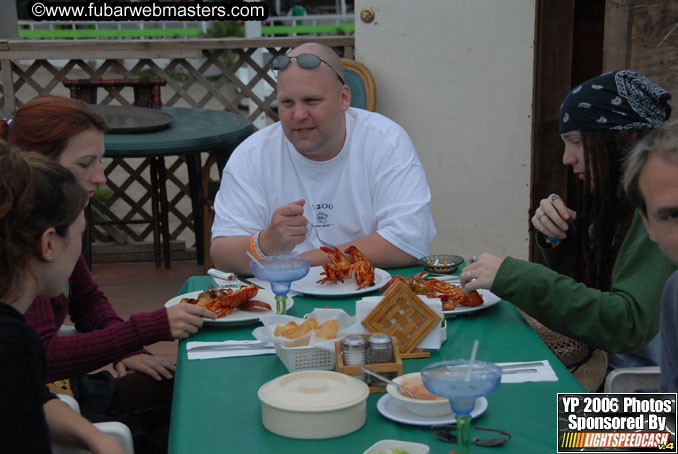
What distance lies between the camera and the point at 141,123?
4867mm

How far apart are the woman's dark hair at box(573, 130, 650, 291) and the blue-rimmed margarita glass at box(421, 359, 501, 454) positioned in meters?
0.99

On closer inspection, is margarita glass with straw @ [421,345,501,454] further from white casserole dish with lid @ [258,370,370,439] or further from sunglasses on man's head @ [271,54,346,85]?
sunglasses on man's head @ [271,54,346,85]

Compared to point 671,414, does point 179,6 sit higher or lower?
higher

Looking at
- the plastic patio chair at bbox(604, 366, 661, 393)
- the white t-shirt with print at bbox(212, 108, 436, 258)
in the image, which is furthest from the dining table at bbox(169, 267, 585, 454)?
the white t-shirt with print at bbox(212, 108, 436, 258)

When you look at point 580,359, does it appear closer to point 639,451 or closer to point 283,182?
point 639,451

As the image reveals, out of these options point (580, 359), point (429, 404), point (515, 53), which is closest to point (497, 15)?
point (515, 53)

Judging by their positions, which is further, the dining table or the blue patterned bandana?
the blue patterned bandana

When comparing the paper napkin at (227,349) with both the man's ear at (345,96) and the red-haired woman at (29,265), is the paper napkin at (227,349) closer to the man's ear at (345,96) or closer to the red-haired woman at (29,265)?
the red-haired woman at (29,265)

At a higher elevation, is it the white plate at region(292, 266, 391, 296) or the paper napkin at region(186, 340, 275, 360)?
the white plate at region(292, 266, 391, 296)

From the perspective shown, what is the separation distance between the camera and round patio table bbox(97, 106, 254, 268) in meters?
4.54

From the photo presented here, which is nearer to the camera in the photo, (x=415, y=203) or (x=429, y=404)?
(x=429, y=404)

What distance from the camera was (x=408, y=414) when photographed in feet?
4.83

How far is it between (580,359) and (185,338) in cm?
114

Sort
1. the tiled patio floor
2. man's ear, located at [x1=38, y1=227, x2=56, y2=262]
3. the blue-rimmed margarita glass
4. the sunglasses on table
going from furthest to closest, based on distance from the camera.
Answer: the tiled patio floor → man's ear, located at [x1=38, y1=227, x2=56, y2=262] → the sunglasses on table → the blue-rimmed margarita glass
